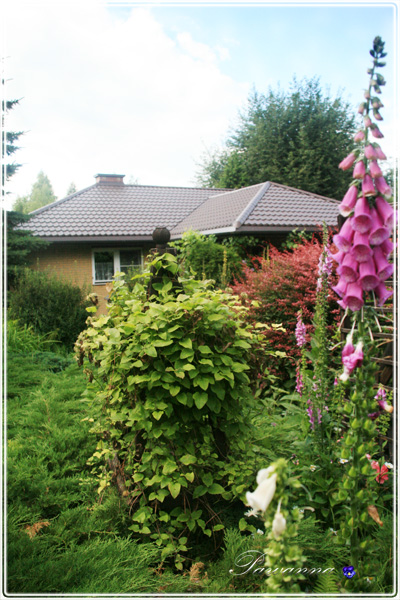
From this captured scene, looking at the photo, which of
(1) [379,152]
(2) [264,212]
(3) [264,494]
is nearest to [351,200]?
(1) [379,152]

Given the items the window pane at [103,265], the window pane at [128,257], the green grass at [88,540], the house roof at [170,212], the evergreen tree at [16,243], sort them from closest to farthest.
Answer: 1. the green grass at [88,540]
2. the evergreen tree at [16,243]
3. the house roof at [170,212]
4. the window pane at [103,265]
5. the window pane at [128,257]

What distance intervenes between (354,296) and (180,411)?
1372 millimetres

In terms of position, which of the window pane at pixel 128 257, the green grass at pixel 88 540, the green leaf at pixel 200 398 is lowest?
the green grass at pixel 88 540

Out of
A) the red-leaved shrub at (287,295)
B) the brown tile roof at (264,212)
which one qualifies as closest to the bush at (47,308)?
the brown tile roof at (264,212)

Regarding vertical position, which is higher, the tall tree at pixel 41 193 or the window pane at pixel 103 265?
the tall tree at pixel 41 193

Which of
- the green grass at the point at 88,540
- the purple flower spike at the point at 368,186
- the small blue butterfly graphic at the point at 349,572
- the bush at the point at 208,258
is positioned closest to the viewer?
the purple flower spike at the point at 368,186

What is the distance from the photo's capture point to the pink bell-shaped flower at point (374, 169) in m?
1.49

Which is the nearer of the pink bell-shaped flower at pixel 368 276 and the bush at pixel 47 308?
the pink bell-shaped flower at pixel 368 276

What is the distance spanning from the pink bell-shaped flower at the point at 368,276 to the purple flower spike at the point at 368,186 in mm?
227

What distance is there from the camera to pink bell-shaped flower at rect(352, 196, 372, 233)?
150 cm

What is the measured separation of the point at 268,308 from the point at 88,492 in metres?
3.70

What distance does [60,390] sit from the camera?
4832mm

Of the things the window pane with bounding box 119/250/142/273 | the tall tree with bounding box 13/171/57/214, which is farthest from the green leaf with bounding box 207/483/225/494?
the tall tree with bounding box 13/171/57/214

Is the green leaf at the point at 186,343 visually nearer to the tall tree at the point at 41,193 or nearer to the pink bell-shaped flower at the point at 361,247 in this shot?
the pink bell-shaped flower at the point at 361,247
